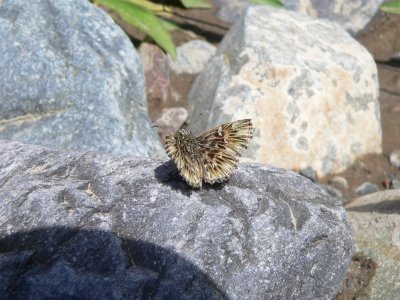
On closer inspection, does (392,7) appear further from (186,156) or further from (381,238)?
(186,156)

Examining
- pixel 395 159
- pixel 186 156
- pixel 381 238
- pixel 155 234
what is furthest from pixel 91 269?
pixel 395 159

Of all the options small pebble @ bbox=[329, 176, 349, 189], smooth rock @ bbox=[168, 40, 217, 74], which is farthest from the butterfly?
smooth rock @ bbox=[168, 40, 217, 74]

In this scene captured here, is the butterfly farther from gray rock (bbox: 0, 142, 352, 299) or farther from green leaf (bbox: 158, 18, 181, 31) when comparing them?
green leaf (bbox: 158, 18, 181, 31)

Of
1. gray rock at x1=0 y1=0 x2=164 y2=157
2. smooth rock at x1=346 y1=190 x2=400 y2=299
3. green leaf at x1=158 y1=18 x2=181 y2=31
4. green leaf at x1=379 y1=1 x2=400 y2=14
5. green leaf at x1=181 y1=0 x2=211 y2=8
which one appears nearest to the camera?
smooth rock at x1=346 y1=190 x2=400 y2=299

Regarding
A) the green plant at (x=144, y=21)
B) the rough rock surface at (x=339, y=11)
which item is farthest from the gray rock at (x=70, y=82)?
the rough rock surface at (x=339, y=11)

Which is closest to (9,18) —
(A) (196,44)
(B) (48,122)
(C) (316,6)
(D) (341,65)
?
(B) (48,122)

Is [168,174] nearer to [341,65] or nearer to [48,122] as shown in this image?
[48,122]
